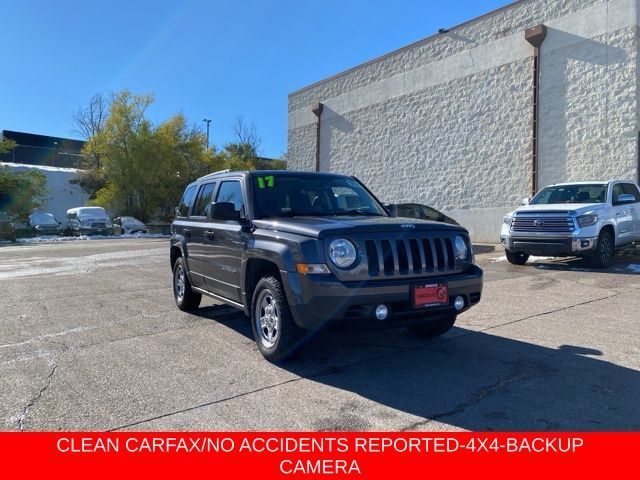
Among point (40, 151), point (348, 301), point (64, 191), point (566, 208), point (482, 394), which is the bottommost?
point (482, 394)

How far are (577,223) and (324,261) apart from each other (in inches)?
336

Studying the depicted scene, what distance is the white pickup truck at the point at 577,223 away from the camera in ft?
37.1

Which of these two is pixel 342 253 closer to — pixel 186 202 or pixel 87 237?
pixel 186 202

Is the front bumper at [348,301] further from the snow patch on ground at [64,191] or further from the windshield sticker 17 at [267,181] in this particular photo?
the snow patch on ground at [64,191]

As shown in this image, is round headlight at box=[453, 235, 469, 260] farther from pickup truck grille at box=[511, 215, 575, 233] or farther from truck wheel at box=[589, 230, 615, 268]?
truck wheel at box=[589, 230, 615, 268]

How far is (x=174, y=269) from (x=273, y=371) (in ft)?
12.1

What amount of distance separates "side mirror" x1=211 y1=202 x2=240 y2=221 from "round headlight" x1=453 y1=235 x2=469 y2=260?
7.30 ft

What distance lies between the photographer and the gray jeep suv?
4555 mm

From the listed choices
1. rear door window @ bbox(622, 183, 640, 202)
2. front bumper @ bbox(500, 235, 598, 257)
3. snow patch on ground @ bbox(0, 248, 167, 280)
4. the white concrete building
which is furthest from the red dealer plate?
the white concrete building

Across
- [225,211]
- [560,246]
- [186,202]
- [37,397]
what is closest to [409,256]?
[225,211]

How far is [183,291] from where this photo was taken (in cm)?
779
